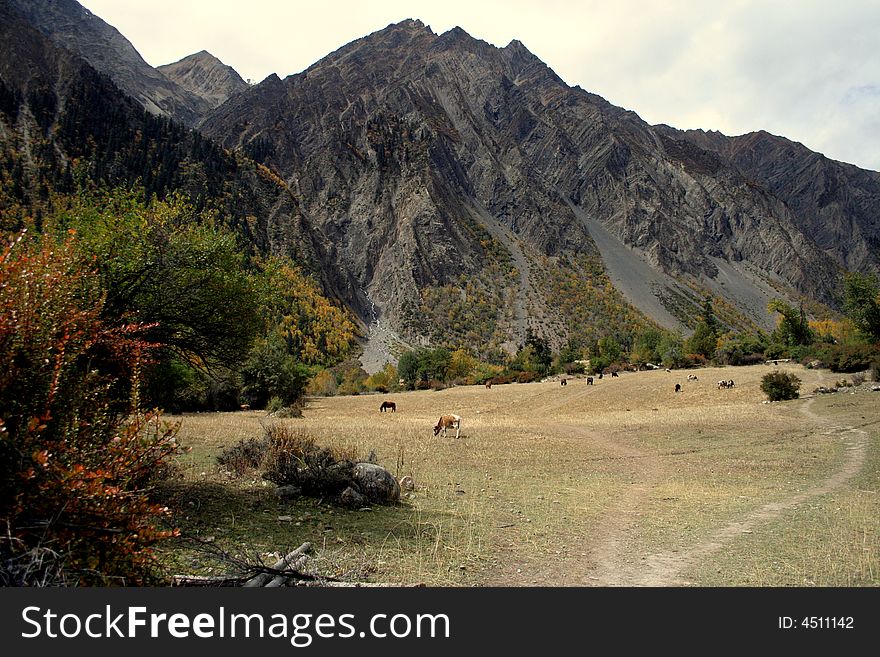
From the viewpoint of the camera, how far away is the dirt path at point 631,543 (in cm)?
706

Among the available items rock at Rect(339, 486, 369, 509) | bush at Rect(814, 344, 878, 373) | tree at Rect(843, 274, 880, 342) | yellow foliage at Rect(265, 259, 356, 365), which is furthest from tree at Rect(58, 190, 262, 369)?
yellow foliage at Rect(265, 259, 356, 365)

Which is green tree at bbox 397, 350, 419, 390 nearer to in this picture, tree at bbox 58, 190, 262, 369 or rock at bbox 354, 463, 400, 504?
tree at bbox 58, 190, 262, 369

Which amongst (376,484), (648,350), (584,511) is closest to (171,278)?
(376,484)

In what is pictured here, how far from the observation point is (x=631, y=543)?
8.96m

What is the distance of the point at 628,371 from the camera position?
75250 millimetres

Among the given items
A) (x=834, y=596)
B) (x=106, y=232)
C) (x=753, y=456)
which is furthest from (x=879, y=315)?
(x=106, y=232)

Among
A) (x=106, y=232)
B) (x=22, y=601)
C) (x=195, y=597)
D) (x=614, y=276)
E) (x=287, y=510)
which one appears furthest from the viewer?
(x=614, y=276)

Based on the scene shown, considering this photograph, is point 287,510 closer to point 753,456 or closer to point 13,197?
point 753,456

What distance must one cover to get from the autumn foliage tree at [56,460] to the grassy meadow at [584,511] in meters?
1.40

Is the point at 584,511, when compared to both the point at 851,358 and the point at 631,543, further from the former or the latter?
the point at 851,358

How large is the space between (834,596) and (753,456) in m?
15.0

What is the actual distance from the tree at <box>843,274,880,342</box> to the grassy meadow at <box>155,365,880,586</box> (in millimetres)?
32117

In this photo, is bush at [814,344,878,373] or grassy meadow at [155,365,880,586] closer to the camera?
grassy meadow at [155,365,880,586]

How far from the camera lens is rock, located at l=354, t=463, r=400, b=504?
11078 millimetres
